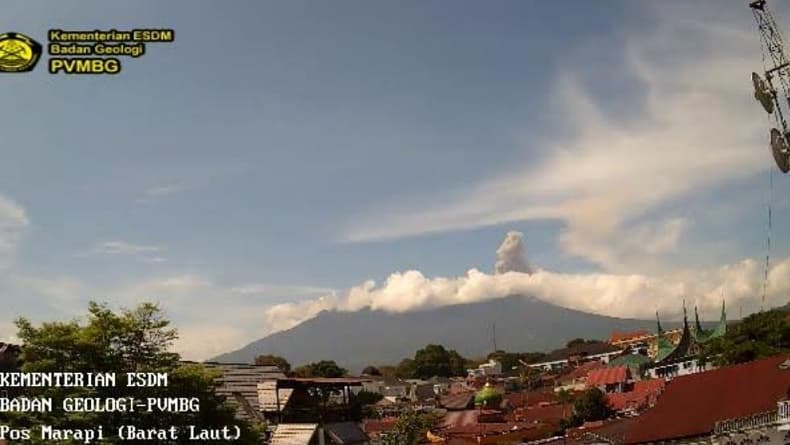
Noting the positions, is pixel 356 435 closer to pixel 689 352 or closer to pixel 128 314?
pixel 128 314

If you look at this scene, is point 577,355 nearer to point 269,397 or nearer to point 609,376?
point 609,376

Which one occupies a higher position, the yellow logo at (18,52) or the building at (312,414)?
the yellow logo at (18,52)

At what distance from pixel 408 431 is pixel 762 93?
38974 millimetres

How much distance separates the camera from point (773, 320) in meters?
61.1

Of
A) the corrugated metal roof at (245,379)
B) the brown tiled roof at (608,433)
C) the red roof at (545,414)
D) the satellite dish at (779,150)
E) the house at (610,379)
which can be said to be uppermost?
the satellite dish at (779,150)

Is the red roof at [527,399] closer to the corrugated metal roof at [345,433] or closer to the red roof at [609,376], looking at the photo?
the red roof at [609,376]

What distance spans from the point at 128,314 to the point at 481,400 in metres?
63.1

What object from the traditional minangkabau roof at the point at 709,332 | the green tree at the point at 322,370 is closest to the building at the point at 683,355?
the traditional minangkabau roof at the point at 709,332

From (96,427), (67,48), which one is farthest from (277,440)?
(67,48)

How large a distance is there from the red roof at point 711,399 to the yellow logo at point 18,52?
31972 mm

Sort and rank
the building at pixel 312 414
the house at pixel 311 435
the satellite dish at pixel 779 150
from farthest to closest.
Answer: the satellite dish at pixel 779 150, the building at pixel 312 414, the house at pixel 311 435

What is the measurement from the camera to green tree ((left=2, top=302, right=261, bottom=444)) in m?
20.9

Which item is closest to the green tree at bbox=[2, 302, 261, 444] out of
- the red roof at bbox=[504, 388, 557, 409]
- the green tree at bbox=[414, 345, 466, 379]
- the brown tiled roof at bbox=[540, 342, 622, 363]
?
the red roof at bbox=[504, 388, 557, 409]

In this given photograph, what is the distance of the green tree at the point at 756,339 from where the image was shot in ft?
189
